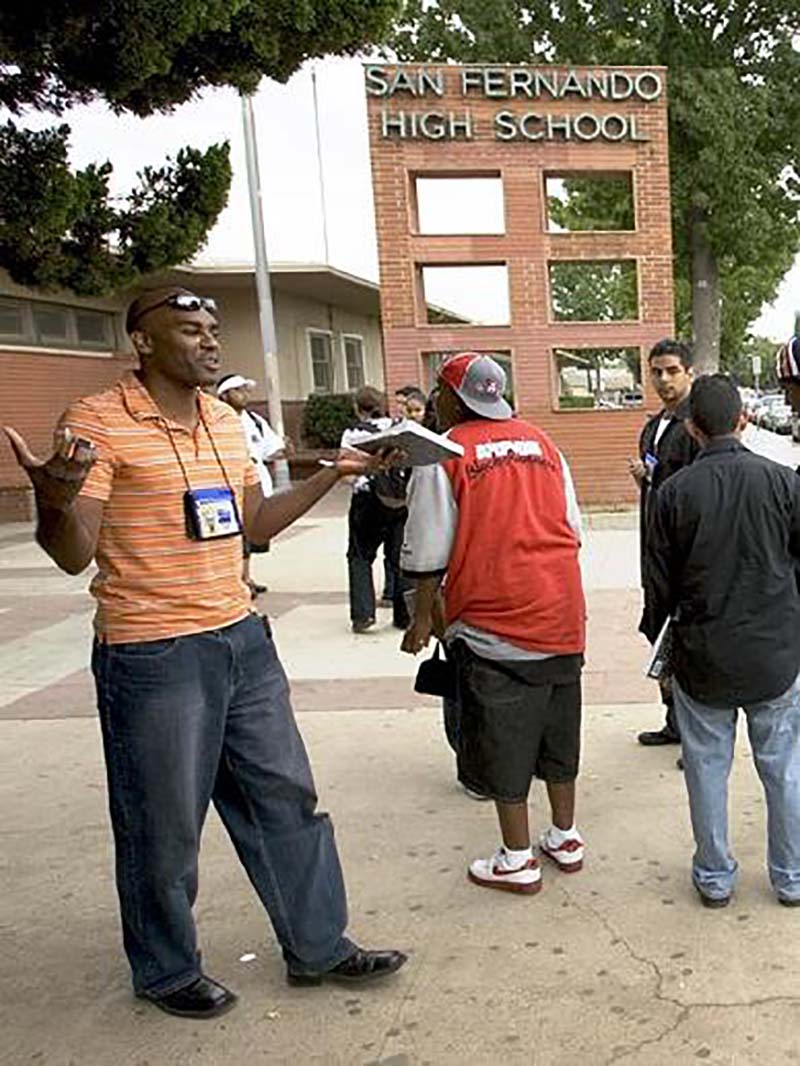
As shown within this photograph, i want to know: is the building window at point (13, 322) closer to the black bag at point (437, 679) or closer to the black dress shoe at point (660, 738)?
the black dress shoe at point (660, 738)

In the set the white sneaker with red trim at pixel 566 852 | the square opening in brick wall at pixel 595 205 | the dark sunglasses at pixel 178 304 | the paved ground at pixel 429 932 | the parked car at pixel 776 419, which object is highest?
the square opening in brick wall at pixel 595 205

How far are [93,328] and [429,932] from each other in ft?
55.8

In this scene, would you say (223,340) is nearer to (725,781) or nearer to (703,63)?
(703,63)

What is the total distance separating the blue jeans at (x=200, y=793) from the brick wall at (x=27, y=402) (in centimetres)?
1318

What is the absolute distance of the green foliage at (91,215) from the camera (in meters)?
5.04

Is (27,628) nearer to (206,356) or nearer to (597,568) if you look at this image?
(597,568)

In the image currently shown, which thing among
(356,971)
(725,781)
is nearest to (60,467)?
(356,971)

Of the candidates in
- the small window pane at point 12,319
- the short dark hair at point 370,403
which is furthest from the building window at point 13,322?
the short dark hair at point 370,403

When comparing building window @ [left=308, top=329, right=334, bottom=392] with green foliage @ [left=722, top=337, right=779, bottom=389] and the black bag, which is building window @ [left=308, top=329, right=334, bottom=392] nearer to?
the black bag

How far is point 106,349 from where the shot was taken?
18906mm

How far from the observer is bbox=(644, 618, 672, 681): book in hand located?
328 cm

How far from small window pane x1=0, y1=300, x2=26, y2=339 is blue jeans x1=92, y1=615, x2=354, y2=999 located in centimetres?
1467

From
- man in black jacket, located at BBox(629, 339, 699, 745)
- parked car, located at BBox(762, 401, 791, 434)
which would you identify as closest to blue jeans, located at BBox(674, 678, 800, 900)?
man in black jacket, located at BBox(629, 339, 699, 745)

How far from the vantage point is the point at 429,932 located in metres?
3.18
